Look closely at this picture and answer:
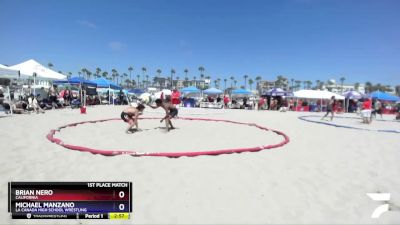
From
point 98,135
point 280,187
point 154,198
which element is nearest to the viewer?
point 154,198

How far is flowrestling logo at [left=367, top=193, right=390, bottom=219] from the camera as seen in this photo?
3.27 m

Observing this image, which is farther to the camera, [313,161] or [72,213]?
[313,161]

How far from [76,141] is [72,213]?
423 cm

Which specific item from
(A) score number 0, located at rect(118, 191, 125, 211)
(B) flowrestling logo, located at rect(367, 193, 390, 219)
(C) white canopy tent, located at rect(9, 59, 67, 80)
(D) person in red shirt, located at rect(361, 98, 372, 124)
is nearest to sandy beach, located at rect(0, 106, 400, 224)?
(B) flowrestling logo, located at rect(367, 193, 390, 219)

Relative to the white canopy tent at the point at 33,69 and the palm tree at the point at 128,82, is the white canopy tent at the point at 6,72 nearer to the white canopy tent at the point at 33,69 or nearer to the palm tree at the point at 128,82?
the white canopy tent at the point at 33,69

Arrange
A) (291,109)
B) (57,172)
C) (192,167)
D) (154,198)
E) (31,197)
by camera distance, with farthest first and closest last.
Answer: (291,109) → (192,167) → (57,172) → (154,198) → (31,197)

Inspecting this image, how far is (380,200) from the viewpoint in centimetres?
365

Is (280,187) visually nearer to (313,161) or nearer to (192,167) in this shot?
(192,167)

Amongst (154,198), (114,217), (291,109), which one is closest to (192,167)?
(154,198)

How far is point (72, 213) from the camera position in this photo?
9.94 ft
